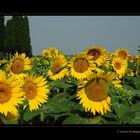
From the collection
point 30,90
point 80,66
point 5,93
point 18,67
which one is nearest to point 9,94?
point 5,93

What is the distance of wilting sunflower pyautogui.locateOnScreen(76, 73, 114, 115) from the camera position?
298cm

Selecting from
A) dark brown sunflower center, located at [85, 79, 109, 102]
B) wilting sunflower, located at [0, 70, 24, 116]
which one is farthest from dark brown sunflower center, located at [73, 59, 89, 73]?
wilting sunflower, located at [0, 70, 24, 116]

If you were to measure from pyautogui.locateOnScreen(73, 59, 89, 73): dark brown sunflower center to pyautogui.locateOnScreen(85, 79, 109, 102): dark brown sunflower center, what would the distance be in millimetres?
265

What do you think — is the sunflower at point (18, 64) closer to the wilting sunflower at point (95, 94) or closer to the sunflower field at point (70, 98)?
the sunflower field at point (70, 98)

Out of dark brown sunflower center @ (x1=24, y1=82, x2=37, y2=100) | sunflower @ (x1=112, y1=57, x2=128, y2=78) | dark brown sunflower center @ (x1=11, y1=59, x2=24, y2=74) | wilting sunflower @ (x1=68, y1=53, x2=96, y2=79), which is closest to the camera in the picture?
dark brown sunflower center @ (x1=24, y1=82, x2=37, y2=100)

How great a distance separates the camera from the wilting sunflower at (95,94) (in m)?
2.98

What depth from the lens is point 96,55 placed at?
3.50 m

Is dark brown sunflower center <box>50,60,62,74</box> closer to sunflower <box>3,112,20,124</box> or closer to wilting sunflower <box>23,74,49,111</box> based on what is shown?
wilting sunflower <box>23,74,49,111</box>

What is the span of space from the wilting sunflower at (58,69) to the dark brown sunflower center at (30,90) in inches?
12.5

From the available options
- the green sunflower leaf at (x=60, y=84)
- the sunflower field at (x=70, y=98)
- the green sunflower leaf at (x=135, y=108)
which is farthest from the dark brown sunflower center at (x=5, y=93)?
the green sunflower leaf at (x=135, y=108)

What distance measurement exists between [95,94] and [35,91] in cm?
35
